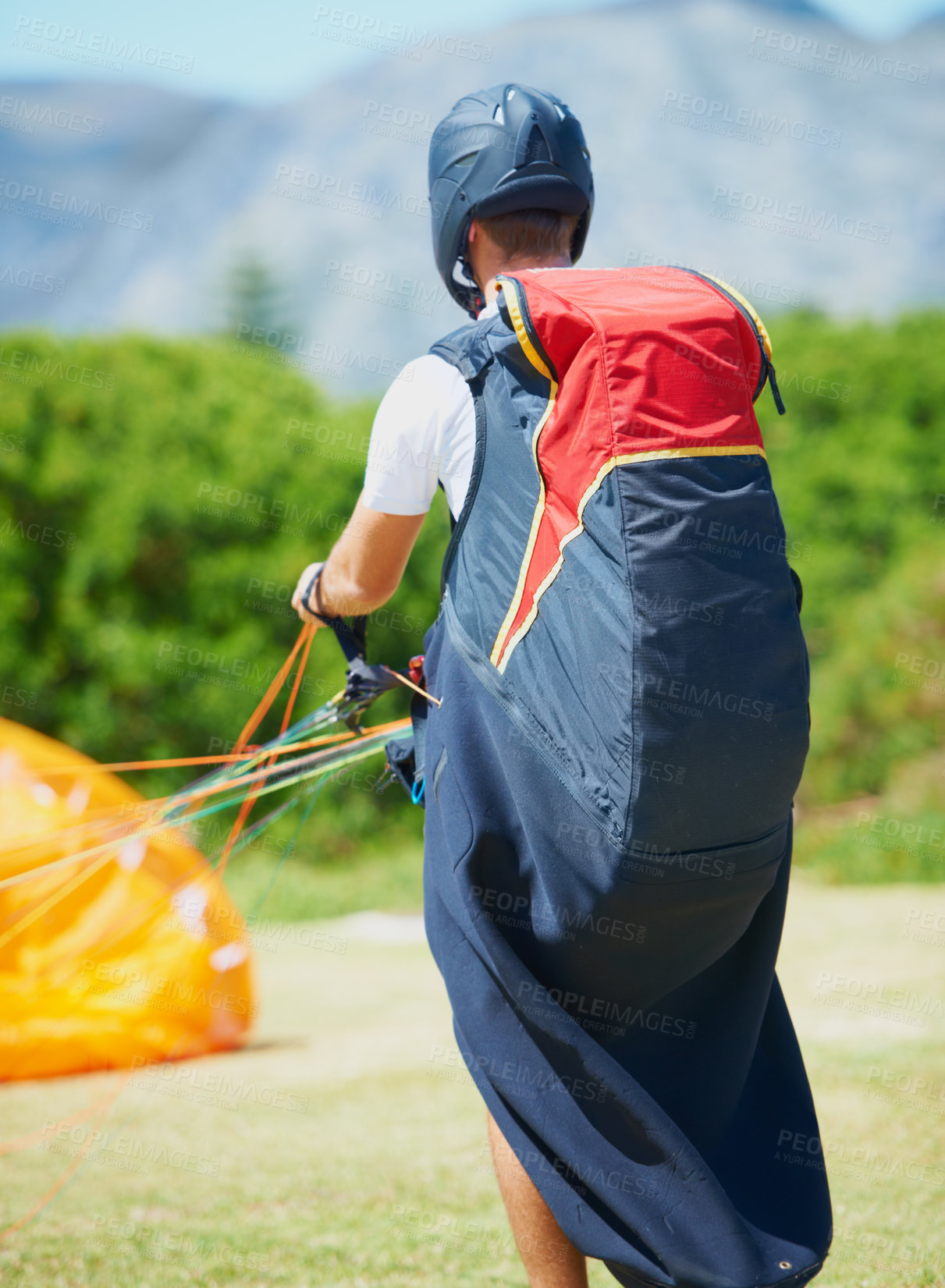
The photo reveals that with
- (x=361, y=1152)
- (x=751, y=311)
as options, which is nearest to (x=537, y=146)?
(x=751, y=311)

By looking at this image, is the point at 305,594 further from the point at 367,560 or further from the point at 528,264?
the point at 528,264

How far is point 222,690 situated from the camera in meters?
8.06

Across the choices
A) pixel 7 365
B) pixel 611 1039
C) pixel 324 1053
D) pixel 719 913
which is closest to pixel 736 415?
pixel 719 913

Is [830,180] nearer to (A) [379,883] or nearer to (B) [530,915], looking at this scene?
(A) [379,883]

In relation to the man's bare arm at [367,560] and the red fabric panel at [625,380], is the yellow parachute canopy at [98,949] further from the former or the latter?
the red fabric panel at [625,380]

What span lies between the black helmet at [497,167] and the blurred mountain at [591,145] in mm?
69399

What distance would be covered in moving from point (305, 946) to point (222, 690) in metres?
2.07

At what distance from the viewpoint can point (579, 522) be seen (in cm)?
163

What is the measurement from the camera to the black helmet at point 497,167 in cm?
204

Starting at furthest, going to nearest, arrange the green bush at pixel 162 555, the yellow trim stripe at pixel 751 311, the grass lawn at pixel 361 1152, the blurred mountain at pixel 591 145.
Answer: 1. the blurred mountain at pixel 591 145
2. the green bush at pixel 162 555
3. the grass lawn at pixel 361 1152
4. the yellow trim stripe at pixel 751 311

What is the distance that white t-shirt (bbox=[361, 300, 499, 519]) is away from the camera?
1806mm

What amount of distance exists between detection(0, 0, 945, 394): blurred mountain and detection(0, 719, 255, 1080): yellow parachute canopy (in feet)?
221

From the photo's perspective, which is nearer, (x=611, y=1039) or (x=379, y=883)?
(x=611, y=1039)

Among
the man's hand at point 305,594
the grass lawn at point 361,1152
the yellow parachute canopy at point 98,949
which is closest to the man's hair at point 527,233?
the man's hand at point 305,594
